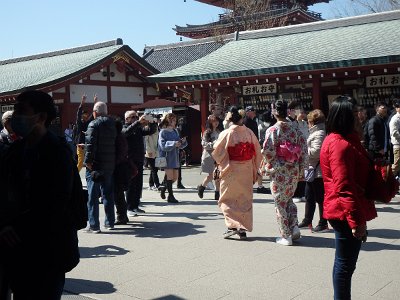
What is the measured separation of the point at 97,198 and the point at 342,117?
169 inches

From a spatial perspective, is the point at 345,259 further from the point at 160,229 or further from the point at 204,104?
the point at 204,104

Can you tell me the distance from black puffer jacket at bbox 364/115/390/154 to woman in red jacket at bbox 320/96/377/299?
6068 millimetres

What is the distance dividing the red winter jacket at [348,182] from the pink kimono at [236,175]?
9.08 ft

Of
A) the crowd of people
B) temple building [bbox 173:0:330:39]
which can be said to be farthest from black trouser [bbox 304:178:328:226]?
temple building [bbox 173:0:330:39]

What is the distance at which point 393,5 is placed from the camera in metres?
24.8

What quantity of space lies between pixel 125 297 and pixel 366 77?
38.7 ft

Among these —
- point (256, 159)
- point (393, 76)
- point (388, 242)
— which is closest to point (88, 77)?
point (393, 76)

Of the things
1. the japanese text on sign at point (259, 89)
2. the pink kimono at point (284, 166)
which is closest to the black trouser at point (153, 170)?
the pink kimono at point (284, 166)

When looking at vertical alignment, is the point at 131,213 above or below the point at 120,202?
below

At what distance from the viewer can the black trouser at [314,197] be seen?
6594 millimetres

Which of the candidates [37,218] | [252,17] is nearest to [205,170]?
[37,218]

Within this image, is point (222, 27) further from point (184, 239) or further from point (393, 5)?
point (184, 239)

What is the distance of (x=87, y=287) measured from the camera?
15.1 ft

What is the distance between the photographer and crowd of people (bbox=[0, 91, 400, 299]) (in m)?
2.68
